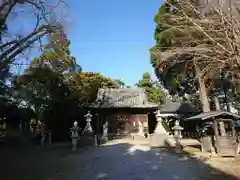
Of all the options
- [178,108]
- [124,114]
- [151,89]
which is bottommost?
[124,114]

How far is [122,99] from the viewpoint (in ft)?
82.4

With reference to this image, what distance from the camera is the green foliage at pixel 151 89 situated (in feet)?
111

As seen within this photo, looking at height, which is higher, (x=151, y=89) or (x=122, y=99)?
(x=151, y=89)

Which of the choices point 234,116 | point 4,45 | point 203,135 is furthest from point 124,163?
point 4,45

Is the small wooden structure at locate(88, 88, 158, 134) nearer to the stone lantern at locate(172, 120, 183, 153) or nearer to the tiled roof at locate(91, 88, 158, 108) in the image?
the tiled roof at locate(91, 88, 158, 108)

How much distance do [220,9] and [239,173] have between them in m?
5.15

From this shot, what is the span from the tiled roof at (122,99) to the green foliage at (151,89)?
7368 millimetres

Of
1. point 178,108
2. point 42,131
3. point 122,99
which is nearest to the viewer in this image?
point 42,131

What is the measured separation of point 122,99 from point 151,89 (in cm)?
1062

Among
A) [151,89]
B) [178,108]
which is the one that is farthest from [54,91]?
[151,89]

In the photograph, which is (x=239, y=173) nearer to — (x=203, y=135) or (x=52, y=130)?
(x=203, y=135)

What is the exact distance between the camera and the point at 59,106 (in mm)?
21203

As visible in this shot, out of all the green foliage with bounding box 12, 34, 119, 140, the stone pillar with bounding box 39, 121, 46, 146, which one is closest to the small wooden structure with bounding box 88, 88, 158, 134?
the green foliage with bounding box 12, 34, 119, 140

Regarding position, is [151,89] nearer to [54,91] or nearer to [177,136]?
[54,91]
